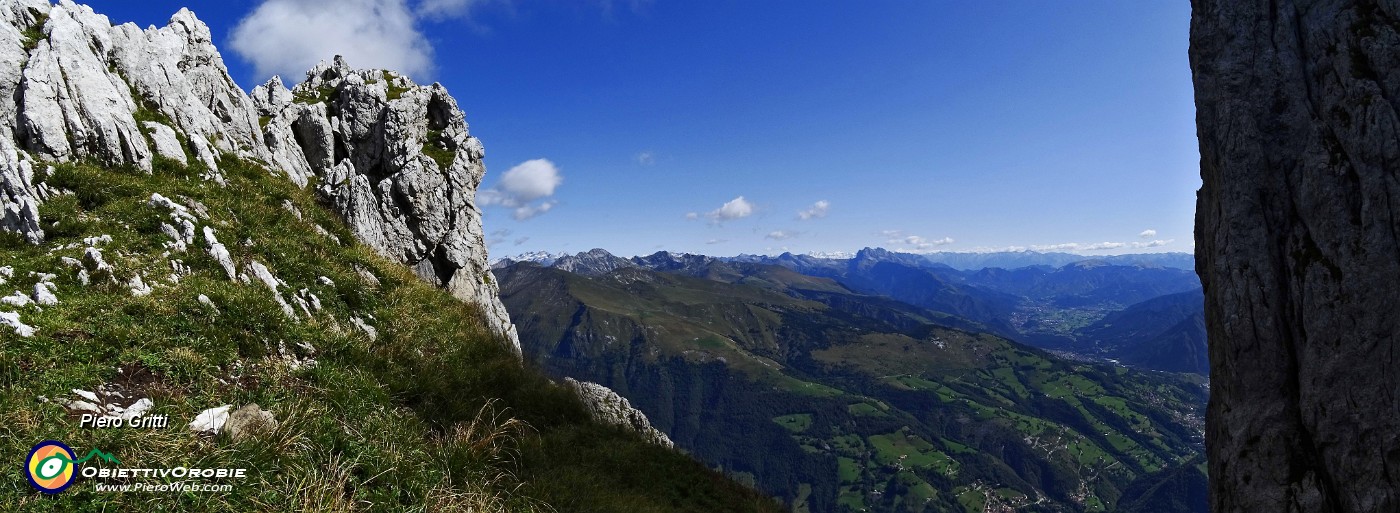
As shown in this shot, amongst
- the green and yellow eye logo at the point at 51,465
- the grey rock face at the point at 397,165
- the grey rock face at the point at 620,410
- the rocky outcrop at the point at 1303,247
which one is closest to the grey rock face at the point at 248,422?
the green and yellow eye logo at the point at 51,465

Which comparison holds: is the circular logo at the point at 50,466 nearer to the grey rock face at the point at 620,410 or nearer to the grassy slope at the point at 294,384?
the grassy slope at the point at 294,384

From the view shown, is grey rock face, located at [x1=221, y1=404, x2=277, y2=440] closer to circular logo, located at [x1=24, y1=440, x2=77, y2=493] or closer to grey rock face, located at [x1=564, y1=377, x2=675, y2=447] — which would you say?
circular logo, located at [x1=24, y1=440, x2=77, y2=493]

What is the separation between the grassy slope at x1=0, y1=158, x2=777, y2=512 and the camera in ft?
23.2

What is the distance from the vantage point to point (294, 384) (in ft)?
33.7

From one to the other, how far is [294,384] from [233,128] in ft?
95.8

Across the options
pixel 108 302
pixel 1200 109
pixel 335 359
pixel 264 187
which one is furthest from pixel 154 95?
pixel 1200 109

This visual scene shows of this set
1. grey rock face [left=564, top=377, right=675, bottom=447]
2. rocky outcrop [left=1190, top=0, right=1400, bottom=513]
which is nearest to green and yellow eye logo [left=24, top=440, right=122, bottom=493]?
grey rock face [left=564, top=377, right=675, bottom=447]

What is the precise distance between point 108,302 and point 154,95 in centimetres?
2135

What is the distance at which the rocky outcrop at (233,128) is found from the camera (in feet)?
57.7

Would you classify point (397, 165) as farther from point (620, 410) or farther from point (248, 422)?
point (248, 422)

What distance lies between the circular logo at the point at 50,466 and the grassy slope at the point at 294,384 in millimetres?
137

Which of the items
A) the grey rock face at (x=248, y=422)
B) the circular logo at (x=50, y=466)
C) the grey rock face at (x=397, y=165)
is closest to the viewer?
the circular logo at (x=50, y=466)

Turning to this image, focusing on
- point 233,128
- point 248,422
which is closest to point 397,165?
point 233,128

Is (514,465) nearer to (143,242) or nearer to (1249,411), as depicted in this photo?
(143,242)
